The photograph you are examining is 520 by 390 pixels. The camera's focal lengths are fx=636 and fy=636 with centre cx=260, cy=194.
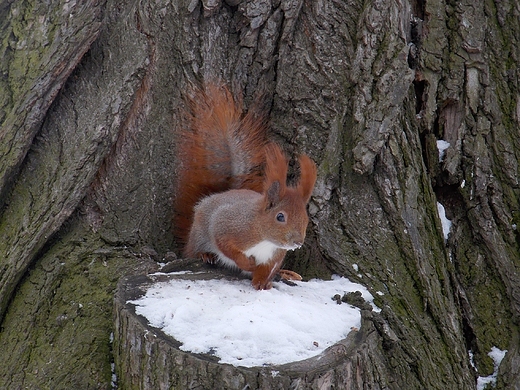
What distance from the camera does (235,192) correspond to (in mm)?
2201

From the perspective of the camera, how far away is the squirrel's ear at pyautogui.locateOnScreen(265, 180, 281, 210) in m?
1.85

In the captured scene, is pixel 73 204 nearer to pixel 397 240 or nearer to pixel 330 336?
pixel 330 336

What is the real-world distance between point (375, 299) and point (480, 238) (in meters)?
0.46

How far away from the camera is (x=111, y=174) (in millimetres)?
2041

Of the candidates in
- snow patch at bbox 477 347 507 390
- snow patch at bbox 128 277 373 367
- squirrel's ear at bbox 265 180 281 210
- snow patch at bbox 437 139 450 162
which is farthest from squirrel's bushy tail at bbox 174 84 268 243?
snow patch at bbox 477 347 507 390

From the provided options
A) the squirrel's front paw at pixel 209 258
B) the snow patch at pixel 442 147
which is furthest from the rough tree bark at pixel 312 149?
the squirrel's front paw at pixel 209 258

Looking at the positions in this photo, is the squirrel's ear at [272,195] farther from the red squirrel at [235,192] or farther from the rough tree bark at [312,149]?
the rough tree bark at [312,149]

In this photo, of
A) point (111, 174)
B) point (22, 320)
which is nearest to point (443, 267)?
point (111, 174)

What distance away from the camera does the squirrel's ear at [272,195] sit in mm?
1855

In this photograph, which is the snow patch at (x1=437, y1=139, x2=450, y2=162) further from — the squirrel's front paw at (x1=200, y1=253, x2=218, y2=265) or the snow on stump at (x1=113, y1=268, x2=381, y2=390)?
the squirrel's front paw at (x1=200, y1=253, x2=218, y2=265)

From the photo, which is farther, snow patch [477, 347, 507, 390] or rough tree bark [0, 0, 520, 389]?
snow patch [477, 347, 507, 390]

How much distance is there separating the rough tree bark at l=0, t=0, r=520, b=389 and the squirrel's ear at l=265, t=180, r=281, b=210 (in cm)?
22

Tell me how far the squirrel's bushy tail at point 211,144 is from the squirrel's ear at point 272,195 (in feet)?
1.18

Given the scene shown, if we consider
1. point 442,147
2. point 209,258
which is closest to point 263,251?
point 209,258
